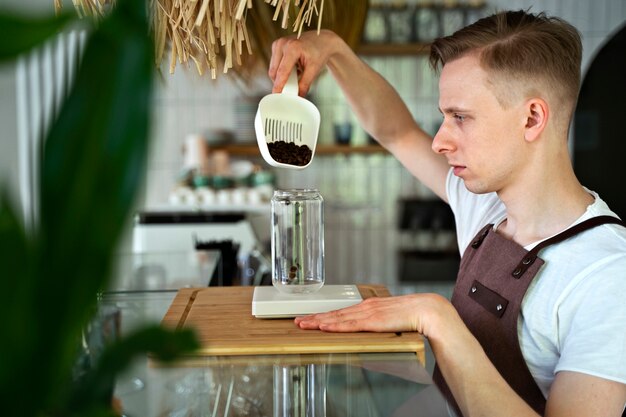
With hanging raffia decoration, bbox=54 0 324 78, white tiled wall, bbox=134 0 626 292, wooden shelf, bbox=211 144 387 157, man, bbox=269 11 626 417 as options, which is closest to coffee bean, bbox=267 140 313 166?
man, bbox=269 11 626 417

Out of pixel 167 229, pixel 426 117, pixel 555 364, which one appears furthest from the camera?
pixel 426 117

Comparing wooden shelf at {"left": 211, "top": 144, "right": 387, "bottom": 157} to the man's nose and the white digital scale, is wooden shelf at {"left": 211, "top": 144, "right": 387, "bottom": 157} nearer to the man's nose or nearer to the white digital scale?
the man's nose

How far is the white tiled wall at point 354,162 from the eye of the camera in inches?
231

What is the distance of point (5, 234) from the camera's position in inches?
11.3

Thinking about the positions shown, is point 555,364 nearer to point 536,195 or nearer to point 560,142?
point 536,195

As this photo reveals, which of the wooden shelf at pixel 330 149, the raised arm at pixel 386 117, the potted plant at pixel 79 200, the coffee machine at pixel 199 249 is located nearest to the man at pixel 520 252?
the raised arm at pixel 386 117

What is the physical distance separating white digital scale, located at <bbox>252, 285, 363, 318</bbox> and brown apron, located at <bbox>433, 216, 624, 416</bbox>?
229 mm

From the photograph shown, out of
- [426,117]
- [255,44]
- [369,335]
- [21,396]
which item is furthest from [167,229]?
[21,396]

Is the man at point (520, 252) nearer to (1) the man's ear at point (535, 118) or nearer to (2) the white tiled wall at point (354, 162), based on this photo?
(1) the man's ear at point (535, 118)

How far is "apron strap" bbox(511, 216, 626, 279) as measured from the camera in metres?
1.35

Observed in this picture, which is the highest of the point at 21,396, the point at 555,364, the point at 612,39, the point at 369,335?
the point at 612,39

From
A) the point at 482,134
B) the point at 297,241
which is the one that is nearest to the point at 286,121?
the point at 297,241

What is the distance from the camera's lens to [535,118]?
1430 millimetres

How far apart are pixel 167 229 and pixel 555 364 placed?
10.4 ft
